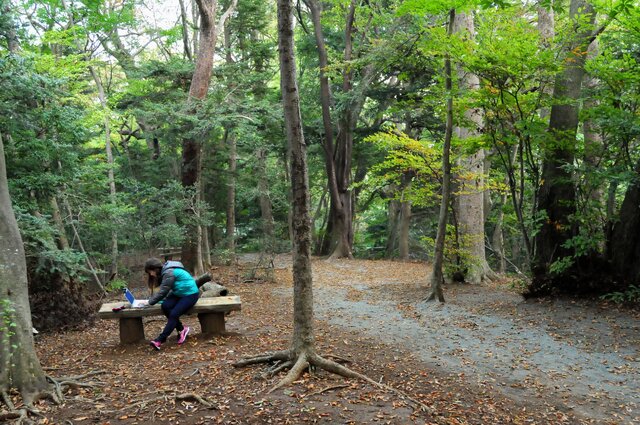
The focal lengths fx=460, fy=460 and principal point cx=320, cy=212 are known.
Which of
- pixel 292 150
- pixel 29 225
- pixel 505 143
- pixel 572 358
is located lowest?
pixel 572 358

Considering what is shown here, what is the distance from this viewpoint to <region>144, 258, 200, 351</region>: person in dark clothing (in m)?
6.34

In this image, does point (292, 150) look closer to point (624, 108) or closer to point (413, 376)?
point (413, 376)

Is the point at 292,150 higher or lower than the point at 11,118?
lower

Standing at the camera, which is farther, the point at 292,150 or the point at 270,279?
the point at 270,279

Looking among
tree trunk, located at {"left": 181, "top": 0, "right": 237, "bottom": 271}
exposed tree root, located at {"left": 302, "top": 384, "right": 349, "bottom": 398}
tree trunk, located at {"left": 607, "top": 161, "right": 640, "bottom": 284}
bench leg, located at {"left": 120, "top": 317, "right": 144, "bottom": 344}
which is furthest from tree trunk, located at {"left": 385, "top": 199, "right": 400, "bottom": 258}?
exposed tree root, located at {"left": 302, "top": 384, "right": 349, "bottom": 398}

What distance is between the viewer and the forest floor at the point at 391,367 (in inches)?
163

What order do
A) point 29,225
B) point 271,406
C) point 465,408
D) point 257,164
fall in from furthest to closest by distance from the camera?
point 257,164 < point 29,225 < point 465,408 < point 271,406

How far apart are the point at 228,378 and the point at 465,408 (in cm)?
241

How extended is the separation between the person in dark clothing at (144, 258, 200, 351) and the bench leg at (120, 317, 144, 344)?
0.42 metres

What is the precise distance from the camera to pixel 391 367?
5.48 meters

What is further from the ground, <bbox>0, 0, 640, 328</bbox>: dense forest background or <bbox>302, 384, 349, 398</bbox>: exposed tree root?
<bbox>0, 0, 640, 328</bbox>: dense forest background

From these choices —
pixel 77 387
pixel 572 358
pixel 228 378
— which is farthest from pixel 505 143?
pixel 77 387

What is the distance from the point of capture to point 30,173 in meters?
7.77

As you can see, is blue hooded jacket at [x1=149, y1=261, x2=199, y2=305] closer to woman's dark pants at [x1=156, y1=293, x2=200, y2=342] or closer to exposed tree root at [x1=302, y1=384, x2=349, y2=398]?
woman's dark pants at [x1=156, y1=293, x2=200, y2=342]
